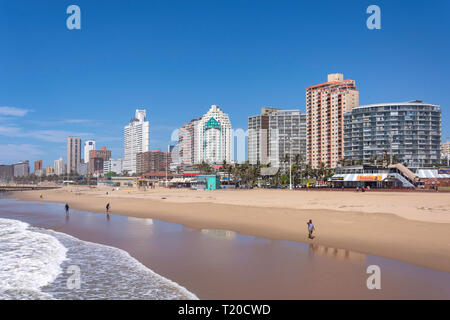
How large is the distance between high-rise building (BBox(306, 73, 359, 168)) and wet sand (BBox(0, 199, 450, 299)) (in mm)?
127023

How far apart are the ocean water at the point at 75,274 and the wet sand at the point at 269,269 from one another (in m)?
0.74

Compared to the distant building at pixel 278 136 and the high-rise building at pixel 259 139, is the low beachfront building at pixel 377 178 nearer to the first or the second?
the distant building at pixel 278 136

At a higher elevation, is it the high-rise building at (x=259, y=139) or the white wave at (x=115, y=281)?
the high-rise building at (x=259, y=139)

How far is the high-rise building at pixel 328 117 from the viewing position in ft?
464

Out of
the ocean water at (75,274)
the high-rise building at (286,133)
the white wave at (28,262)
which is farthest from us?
the high-rise building at (286,133)

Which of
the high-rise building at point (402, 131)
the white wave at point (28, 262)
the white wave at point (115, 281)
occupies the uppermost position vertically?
the high-rise building at point (402, 131)

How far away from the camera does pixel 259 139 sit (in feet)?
623

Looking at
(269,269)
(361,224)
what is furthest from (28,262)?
(361,224)

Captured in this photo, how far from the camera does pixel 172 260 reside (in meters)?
16.2

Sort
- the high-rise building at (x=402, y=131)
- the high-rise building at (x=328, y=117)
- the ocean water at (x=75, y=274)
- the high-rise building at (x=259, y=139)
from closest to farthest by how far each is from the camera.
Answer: the ocean water at (x=75, y=274), the high-rise building at (x=402, y=131), the high-rise building at (x=328, y=117), the high-rise building at (x=259, y=139)

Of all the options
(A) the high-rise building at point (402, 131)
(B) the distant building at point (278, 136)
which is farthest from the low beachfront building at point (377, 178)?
(B) the distant building at point (278, 136)

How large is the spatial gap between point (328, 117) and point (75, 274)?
14349cm
